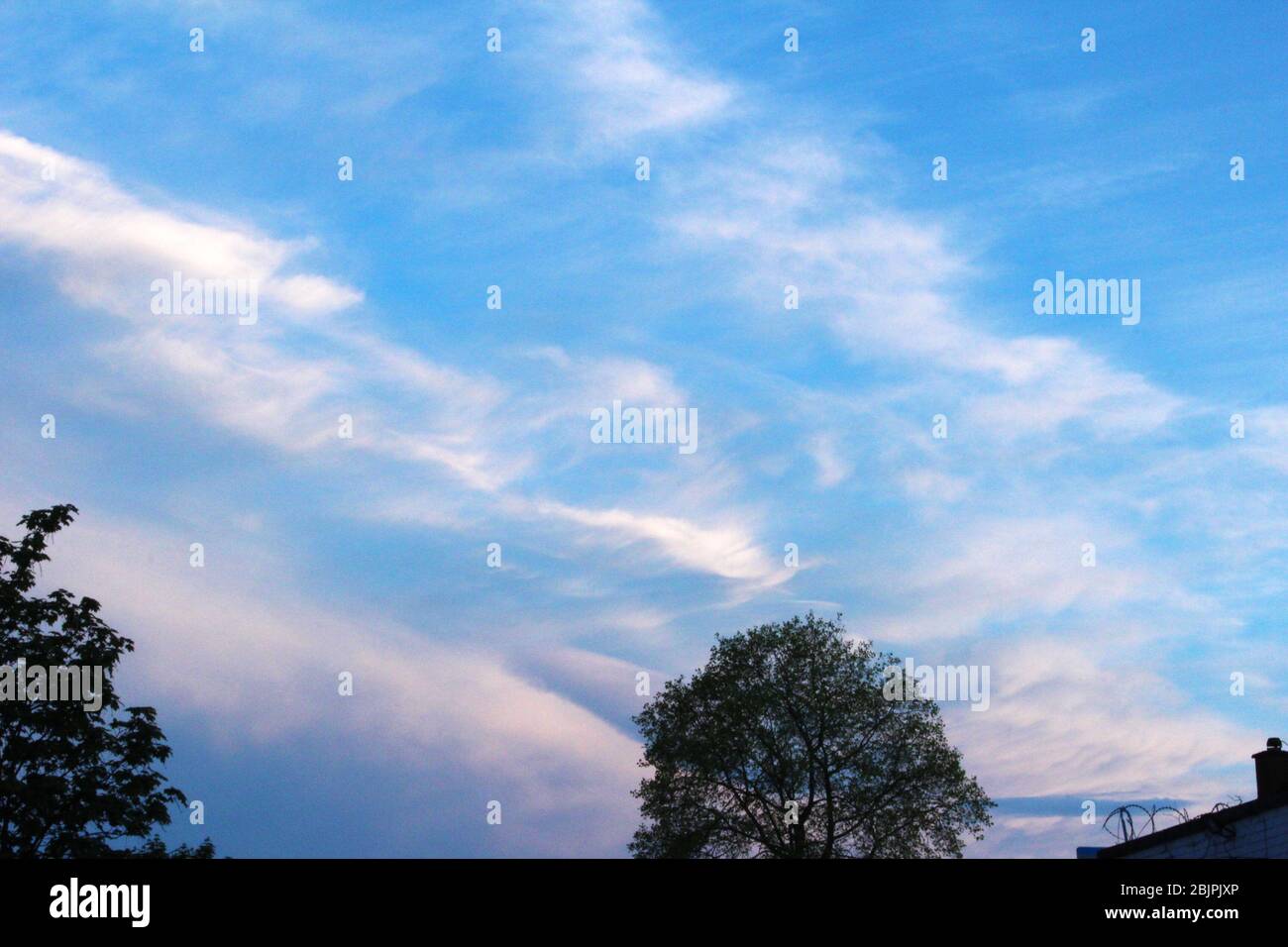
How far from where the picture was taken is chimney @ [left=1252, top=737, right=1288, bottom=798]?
1371 inches

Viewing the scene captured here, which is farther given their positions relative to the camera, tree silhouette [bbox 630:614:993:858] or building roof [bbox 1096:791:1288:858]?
tree silhouette [bbox 630:614:993:858]

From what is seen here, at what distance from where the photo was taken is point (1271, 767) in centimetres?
3525

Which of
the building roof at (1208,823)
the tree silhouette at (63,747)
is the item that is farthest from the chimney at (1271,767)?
the tree silhouette at (63,747)

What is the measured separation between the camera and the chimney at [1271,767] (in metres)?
34.8

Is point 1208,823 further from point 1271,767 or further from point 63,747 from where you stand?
point 63,747

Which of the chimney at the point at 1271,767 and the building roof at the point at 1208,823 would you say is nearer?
the building roof at the point at 1208,823

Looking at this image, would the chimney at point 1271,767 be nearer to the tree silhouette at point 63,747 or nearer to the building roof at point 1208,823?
the building roof at point 1208,823

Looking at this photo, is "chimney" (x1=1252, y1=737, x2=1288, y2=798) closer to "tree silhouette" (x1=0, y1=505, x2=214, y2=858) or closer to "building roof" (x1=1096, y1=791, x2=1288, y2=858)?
"building roof" (x1=1096, y1=791, x2=1288, y2=858)

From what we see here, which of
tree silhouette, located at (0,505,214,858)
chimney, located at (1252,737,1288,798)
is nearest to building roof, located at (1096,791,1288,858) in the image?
chimney, located at (1252,737,1288,798)
